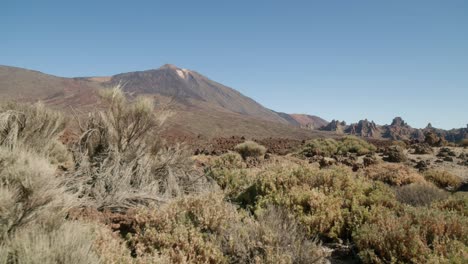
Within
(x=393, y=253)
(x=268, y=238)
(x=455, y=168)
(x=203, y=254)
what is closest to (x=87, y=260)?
(x=203, y=254)

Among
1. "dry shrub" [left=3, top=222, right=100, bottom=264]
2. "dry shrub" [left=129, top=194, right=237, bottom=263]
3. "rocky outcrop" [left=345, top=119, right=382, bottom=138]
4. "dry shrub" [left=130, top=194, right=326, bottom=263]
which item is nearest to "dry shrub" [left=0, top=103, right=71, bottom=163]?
"dry shrub" [left=129, top=194, right=237, bottom=263]

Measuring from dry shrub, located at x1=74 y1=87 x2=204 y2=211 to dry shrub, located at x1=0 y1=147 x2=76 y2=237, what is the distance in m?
2.13

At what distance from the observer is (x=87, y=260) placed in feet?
8.48

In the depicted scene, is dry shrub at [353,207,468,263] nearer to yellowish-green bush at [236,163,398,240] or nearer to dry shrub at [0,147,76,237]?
yellowish-green bush at [236,163,398,240]

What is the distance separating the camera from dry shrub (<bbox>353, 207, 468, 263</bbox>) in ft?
12.2

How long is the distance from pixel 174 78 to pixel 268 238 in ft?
505

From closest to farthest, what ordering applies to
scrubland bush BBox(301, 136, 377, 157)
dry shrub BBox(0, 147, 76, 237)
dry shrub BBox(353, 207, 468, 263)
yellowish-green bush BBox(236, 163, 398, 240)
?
dry shrub BBox(0, 147, 76, 237) < dry shrub BBox(353, 207, 468, 263) < yellowish-green bush BBox(236, 163, 398, 240) < scrubland bush BBox(301, 136, 377, 157)

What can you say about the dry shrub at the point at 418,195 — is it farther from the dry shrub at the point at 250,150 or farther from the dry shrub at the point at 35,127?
the dry shrub at the point at 250,150

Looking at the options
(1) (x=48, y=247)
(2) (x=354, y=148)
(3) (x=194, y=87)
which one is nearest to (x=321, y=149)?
(2) (x=354, y=148)

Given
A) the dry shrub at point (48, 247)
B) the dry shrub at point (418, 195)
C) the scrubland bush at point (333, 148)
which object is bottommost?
the dry shrub at point (48, 247)

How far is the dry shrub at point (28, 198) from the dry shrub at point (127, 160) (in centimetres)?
213

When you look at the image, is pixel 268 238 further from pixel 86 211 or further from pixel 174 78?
pixel 174 78

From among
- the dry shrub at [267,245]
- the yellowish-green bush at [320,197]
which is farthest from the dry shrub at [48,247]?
the yellowish-green bush at [320,197]

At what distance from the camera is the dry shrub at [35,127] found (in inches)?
224
